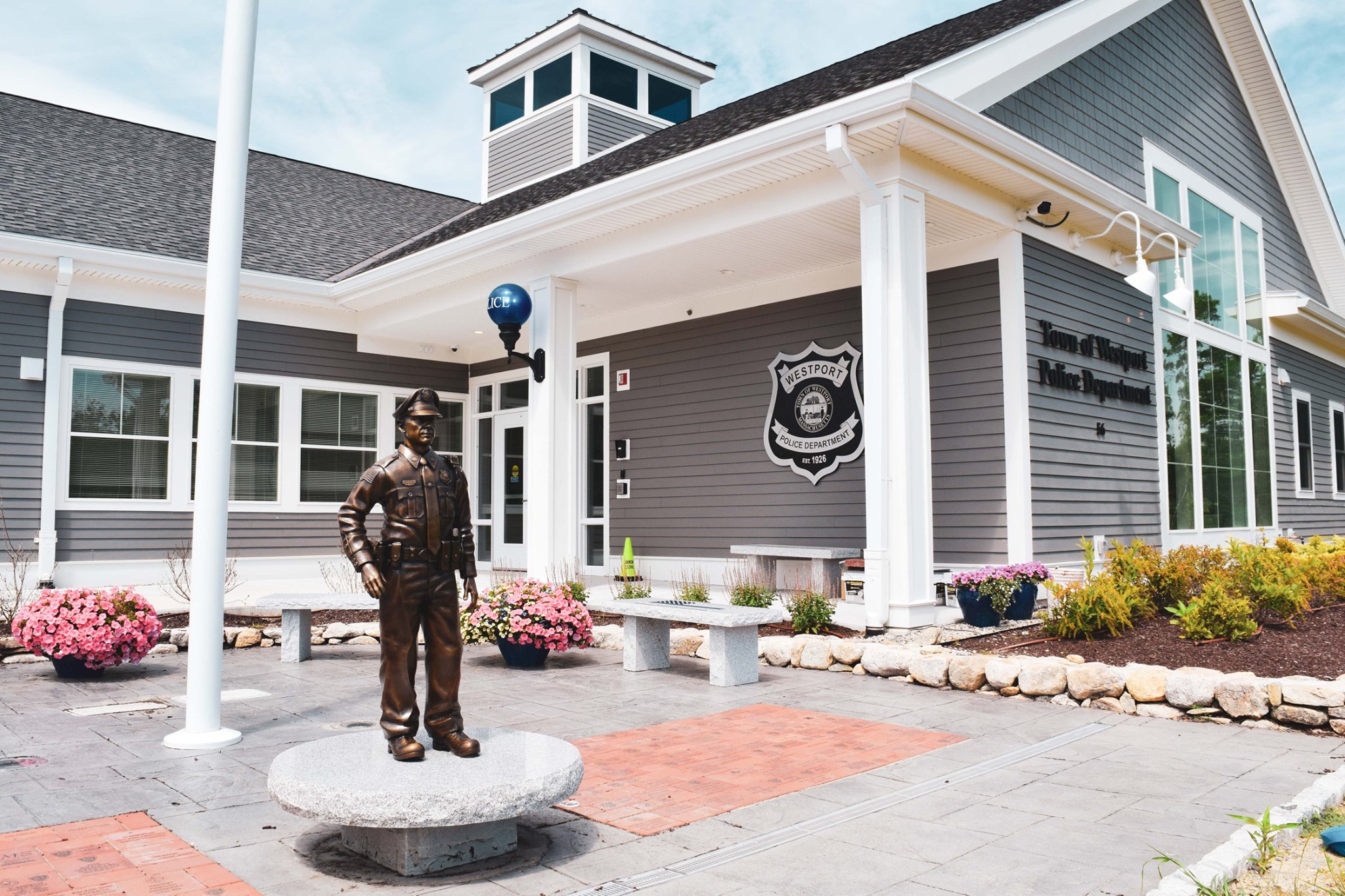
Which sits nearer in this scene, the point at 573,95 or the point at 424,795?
the point at 424,795

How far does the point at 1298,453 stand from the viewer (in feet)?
56.5

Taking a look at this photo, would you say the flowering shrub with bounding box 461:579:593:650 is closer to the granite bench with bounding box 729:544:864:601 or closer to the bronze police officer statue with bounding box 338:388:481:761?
the granite bench with bounding box 729:544:864:601

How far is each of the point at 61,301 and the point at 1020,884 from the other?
12235 mm

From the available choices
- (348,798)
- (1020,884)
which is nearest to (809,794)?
(1020,884)

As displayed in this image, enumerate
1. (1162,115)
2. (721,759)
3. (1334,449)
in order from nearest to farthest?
1. (721,759)
2. (1162,115)
3. (1334,449)

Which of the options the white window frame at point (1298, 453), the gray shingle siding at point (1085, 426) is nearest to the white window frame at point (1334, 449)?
the white window frame at point (1298, 453)

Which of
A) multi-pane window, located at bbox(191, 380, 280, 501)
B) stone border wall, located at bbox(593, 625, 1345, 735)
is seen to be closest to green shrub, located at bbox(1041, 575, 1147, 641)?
stone border wall, located at bbox(593, 625, 1345, 735)

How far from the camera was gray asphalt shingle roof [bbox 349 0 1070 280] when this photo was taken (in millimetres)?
8977

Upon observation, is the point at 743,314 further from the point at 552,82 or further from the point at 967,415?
the point at 552,82

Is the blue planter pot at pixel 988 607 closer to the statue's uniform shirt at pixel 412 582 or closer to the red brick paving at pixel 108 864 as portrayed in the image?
the statue's uniform shirt at pixel 412 582

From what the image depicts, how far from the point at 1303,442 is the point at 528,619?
15.7 metres

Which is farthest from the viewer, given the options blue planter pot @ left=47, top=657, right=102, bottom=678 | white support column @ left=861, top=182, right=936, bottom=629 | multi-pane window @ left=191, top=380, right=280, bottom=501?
multi-pane window @ left=191, top=380, right=280, bottom=501

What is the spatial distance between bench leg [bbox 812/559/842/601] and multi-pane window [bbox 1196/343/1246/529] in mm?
6098

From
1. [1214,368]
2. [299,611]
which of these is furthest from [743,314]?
[1214,368]
